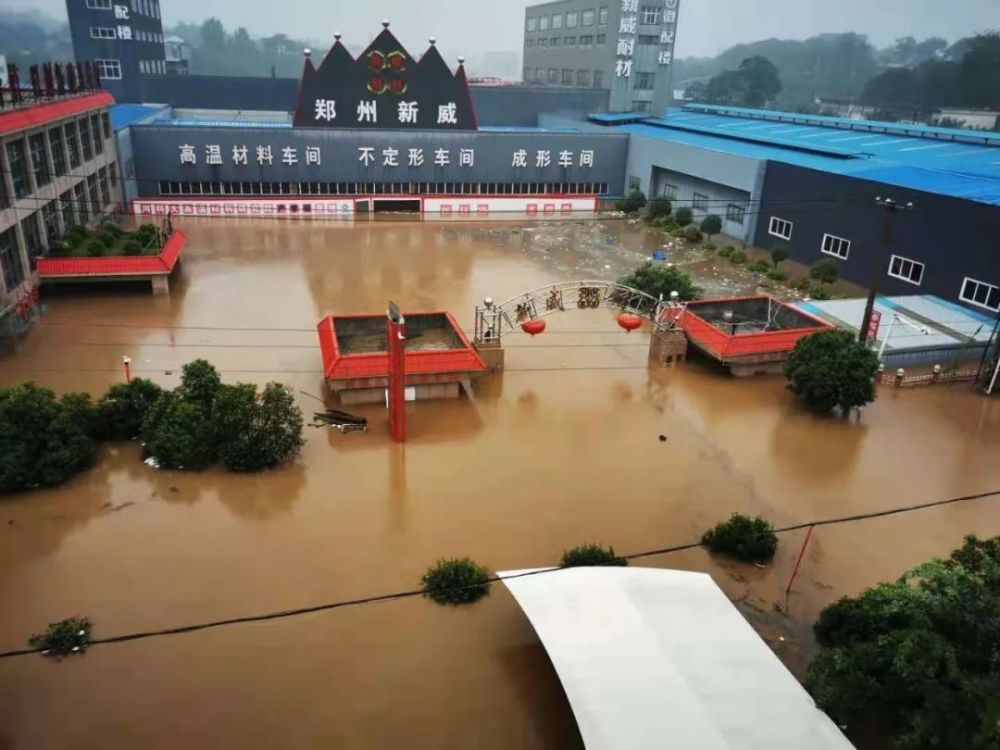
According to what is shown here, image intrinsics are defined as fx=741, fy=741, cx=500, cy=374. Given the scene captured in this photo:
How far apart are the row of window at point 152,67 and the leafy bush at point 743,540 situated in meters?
44.3

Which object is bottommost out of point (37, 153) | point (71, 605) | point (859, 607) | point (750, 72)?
point (71, 605)

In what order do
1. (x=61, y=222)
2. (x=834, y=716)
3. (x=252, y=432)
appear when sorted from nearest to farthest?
Answer: (x=834, y=716), (x=252, y=432), (x=61, y=222)

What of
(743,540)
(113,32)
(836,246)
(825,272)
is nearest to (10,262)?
(743,540)

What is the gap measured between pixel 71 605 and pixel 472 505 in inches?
213

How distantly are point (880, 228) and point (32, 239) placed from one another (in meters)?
24.2

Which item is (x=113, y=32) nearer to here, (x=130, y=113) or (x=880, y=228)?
(x=130, y=113)

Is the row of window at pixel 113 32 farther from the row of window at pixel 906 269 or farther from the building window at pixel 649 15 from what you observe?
the row of window at pixel 906 269

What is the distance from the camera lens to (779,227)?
88.2 feet

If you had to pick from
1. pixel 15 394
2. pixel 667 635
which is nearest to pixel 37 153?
pixel 15 394

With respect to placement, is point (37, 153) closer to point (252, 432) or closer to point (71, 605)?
point (252, 432)

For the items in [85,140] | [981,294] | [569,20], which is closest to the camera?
[981,294]

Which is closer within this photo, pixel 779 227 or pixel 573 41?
pixel 779 227

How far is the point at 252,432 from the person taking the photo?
11977 millimetres

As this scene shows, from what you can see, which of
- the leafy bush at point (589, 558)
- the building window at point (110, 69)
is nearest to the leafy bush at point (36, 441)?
the leafy bush at point (589, 558)
